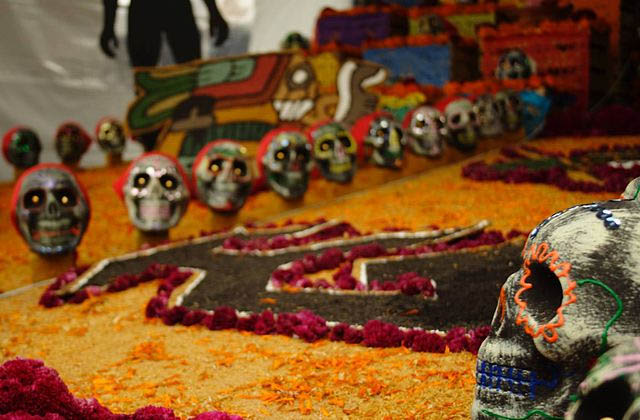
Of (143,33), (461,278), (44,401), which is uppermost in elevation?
(143,33)

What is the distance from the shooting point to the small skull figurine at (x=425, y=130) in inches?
267

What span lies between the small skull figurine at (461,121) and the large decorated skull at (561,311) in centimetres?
576

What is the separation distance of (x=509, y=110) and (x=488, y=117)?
39 cm

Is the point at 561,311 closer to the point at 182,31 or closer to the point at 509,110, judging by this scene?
Answer: the point at 182,31

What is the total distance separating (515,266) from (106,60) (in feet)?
20.3

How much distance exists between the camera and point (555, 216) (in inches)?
57.8

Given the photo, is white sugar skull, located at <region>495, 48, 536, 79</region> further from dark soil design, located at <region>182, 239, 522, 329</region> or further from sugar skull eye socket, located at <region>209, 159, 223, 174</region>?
dark soil design, located at <region>182, 239, 522, 329</region>

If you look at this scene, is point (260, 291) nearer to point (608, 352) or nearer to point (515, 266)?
point (515, 266)

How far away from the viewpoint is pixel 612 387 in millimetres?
1222

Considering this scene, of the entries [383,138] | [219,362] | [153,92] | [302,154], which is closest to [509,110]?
[383,138]

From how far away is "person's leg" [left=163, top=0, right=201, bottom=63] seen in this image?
6737 mm

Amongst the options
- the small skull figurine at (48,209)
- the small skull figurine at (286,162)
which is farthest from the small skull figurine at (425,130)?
the small skull figurine at (48,209)

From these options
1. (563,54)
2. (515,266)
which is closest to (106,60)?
(563,54)

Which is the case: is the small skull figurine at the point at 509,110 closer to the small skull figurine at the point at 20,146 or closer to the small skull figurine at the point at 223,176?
the small skull figurine at the point at 223,176
